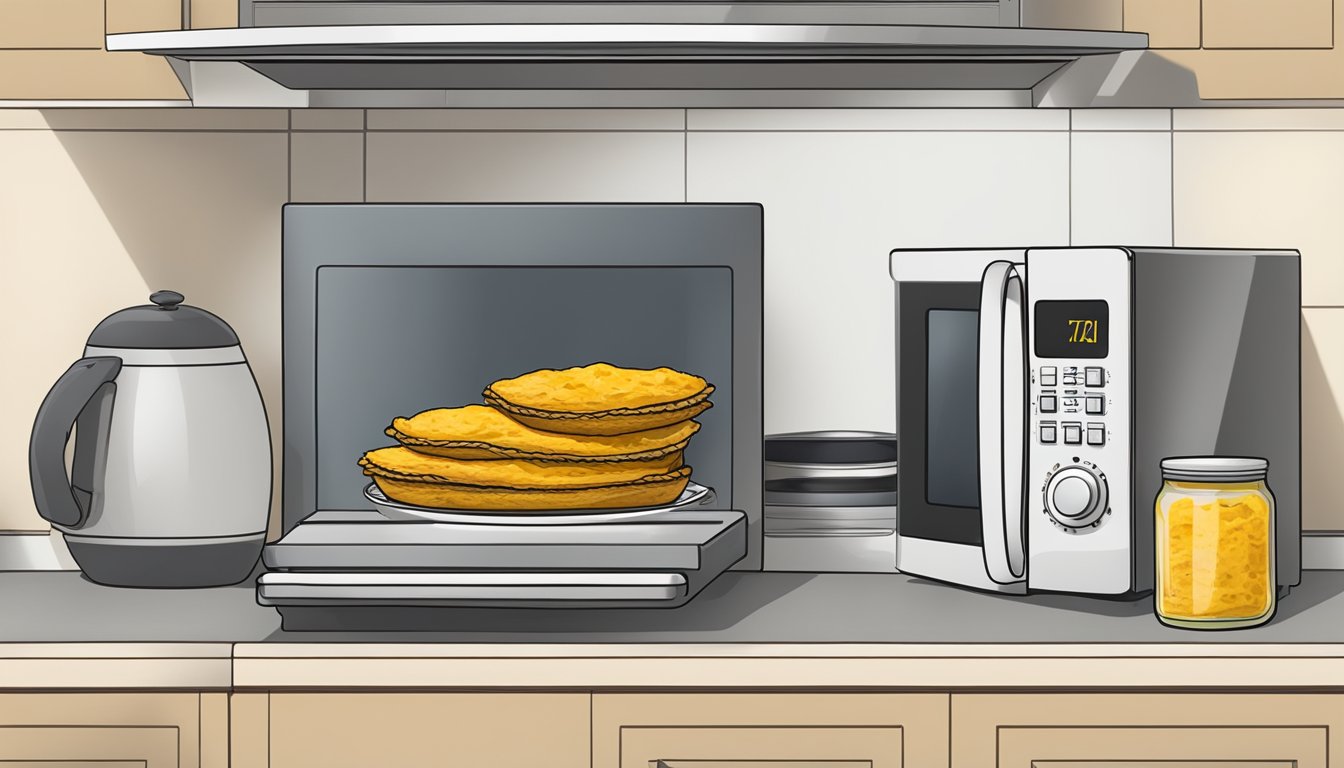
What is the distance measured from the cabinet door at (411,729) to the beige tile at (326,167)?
609 millimetres

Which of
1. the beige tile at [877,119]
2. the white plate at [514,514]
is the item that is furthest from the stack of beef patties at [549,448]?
the beige tile at [877,119]

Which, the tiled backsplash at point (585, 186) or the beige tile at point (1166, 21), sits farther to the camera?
the tiled backsplash at point (585, 186)

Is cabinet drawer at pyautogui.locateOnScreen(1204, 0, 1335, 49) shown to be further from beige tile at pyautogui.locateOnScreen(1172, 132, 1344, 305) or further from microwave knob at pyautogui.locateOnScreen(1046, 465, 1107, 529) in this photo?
microwave knob at pyautogui.locateOnScreen(1046, 465, 1107, 529)

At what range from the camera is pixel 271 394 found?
56.4 inches

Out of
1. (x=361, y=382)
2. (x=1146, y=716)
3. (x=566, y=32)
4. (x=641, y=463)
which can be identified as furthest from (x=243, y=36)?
(x=1146, y=716)

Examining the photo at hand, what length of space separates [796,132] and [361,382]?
1.71 feet

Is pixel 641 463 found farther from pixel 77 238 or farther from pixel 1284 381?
pixel 77 238

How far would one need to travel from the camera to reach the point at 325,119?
141 centimetres

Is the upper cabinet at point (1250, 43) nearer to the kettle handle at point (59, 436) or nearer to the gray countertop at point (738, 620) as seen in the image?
the gray countertop at point (738, 620)

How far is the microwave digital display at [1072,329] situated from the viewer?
42.8 inches

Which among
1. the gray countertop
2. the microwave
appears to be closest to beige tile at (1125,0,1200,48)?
the microwave

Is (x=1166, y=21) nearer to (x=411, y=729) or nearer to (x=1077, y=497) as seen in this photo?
(x=1077, y=497)

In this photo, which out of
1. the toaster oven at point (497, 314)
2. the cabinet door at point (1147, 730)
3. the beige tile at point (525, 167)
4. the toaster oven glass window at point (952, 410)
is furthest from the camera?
the beige tile at point (525, 167)

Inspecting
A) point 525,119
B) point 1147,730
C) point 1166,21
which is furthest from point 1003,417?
point 525,119
